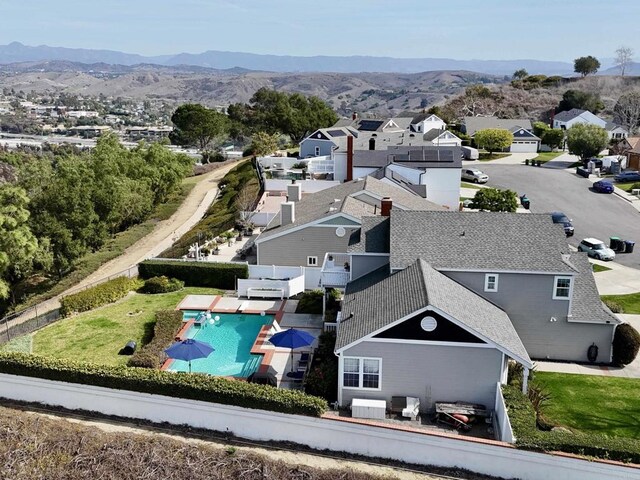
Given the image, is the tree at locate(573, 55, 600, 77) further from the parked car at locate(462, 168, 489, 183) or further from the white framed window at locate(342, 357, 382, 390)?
the white framed window at locate(342, 357, 382, 390)

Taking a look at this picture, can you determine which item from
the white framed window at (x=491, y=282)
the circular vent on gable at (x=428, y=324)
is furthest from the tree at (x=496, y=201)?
the circular vent on gable at (x=428, y=324)

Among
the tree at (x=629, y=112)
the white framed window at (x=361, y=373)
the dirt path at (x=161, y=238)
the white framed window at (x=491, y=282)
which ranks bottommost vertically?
the dirt path at (x=161, y=238)

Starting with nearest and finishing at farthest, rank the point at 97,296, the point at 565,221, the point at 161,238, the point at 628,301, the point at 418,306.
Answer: the point at 418,306, the point at 97,296, the point at 628,301, the point at 565,221, the point at 161,238

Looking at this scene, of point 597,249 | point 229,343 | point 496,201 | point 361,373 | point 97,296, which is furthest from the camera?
point 496,201

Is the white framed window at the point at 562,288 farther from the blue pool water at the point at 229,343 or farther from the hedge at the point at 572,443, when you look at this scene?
the blue pool water at the point at 229,343

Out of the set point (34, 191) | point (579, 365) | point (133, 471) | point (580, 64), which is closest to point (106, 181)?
point (34, 191)

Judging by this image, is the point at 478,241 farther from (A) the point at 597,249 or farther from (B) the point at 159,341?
(A) the point at 597,249

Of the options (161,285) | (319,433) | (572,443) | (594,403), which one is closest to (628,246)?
(594,403)
